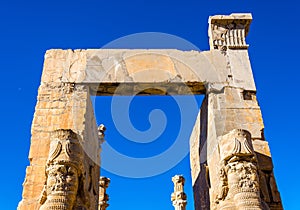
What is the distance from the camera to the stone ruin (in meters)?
5.00

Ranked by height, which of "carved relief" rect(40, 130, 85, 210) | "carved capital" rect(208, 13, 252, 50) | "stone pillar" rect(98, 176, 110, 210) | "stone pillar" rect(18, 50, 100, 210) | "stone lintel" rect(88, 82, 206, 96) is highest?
"carved capital" rect(208, 13, 252, 50)

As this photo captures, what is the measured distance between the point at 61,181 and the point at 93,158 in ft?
5.12

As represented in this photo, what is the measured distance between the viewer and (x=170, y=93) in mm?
6750

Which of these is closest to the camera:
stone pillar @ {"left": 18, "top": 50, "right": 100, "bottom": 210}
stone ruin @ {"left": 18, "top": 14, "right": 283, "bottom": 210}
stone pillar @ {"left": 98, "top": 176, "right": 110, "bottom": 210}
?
stone ruin @ {"left": 18, "top": 14, "right": 283, "bottom": 210}

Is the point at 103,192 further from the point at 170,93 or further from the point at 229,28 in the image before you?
the point at 229,28

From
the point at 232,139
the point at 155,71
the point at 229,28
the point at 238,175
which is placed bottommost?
the point at 238,175

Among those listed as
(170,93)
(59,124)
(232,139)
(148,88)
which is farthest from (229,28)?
(59,124)

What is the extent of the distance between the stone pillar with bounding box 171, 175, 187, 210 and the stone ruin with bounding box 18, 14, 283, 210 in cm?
561

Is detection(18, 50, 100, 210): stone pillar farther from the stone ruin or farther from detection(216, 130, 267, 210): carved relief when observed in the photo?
detection(216, 130, 267, 210): carved relief

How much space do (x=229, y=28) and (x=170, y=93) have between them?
1.80 metres

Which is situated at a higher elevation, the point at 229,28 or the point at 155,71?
the point at 229,28

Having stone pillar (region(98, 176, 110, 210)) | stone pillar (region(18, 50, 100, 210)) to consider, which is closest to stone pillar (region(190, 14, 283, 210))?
stone pillar (region(18, 50, 100, 210))

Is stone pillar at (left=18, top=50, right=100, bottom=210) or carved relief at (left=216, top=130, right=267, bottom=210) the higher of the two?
stone pillar at (left=18, top=50, right=100, bottom=210)

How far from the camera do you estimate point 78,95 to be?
6.23 m
